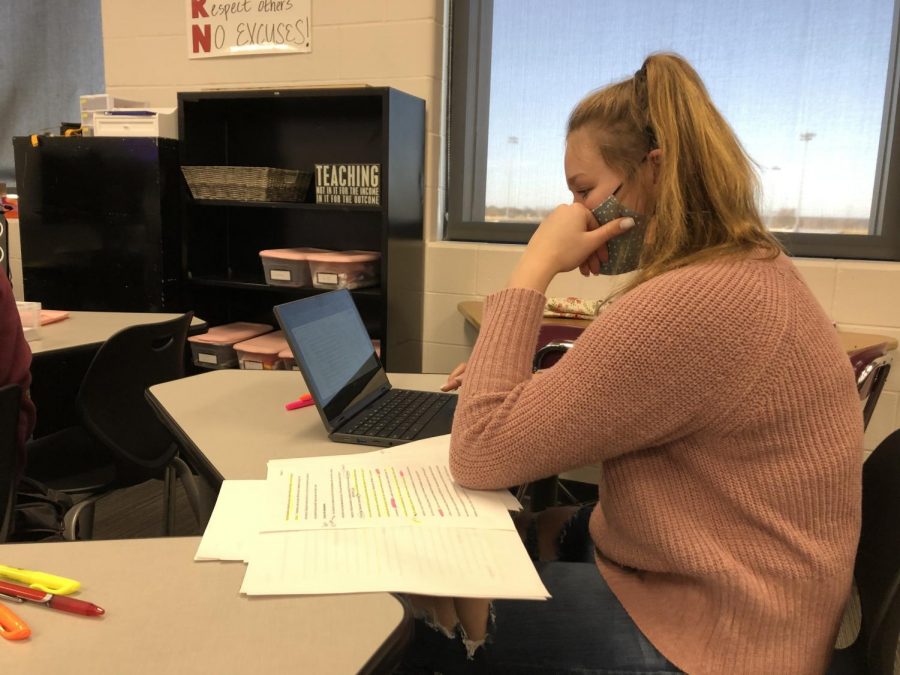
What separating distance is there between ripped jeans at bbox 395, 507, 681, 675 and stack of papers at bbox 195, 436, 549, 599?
5.2 inches

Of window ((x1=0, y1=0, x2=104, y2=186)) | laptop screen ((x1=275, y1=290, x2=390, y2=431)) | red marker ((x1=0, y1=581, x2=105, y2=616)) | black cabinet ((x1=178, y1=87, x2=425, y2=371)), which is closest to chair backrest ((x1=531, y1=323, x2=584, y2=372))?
laptop screen ((x1=275, y1=290, x2=390, y2=431))

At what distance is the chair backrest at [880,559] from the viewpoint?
0.80 meters

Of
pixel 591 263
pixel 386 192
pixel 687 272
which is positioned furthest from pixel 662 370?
pixel 386 192

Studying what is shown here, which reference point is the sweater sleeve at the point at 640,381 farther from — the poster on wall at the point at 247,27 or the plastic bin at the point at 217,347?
the poster on wall at the point at 247,27

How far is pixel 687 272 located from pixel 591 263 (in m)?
0.32

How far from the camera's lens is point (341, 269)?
2.67 m

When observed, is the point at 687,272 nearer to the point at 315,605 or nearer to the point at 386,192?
the point at 315,605

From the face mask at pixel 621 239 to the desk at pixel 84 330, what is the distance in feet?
4.53

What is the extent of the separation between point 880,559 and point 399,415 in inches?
30.3

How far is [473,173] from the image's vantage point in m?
3.00

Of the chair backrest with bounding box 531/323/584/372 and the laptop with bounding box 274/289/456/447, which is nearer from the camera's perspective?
the laptop with bounding box 274/289/456/447

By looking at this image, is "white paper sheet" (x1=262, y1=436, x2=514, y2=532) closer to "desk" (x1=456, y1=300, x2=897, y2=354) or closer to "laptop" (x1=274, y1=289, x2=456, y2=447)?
→ "laptop" (x1=274, y1=289, x2=456, y2=447)

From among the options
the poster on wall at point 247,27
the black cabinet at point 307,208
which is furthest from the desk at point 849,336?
the poster on wall at point 247,27

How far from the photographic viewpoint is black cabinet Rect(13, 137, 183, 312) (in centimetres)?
281
